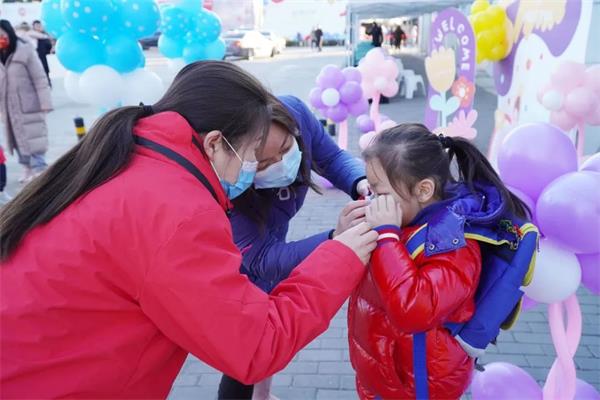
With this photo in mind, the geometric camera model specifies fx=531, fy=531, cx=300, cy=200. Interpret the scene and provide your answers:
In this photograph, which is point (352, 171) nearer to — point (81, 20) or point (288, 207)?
point (288, 207)

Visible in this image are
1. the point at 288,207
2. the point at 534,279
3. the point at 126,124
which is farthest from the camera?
the point at 288,207

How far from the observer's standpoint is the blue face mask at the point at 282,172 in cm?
173

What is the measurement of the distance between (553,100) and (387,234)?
10.1 ft

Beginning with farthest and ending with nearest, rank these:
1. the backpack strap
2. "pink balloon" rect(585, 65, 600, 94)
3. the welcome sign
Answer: the welcome sign → "pink balloon" rect(585, 65, 600, 94) → the backpack strap

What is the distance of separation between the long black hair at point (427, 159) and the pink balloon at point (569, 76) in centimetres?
262

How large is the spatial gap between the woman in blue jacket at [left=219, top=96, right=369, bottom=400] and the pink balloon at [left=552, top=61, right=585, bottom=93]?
2448 millimetres

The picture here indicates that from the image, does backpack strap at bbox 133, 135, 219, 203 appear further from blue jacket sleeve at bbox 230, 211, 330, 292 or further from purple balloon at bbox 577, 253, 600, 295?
purple balloon at bbox 577, 253, 600, 295

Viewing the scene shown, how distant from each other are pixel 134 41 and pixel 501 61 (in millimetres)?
4515

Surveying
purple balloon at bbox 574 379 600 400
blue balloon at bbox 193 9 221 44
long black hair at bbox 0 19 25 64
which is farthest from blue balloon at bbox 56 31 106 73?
purple balloon at bbox 574 379 600 400

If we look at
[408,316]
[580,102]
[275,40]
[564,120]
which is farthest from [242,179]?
[275,40]

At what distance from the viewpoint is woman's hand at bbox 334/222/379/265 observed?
1.30 metres

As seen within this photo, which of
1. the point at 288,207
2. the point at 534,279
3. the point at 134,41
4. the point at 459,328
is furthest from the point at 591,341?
the point at 134,41

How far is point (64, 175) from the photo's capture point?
1197 mm

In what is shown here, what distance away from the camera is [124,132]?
3.87ft
